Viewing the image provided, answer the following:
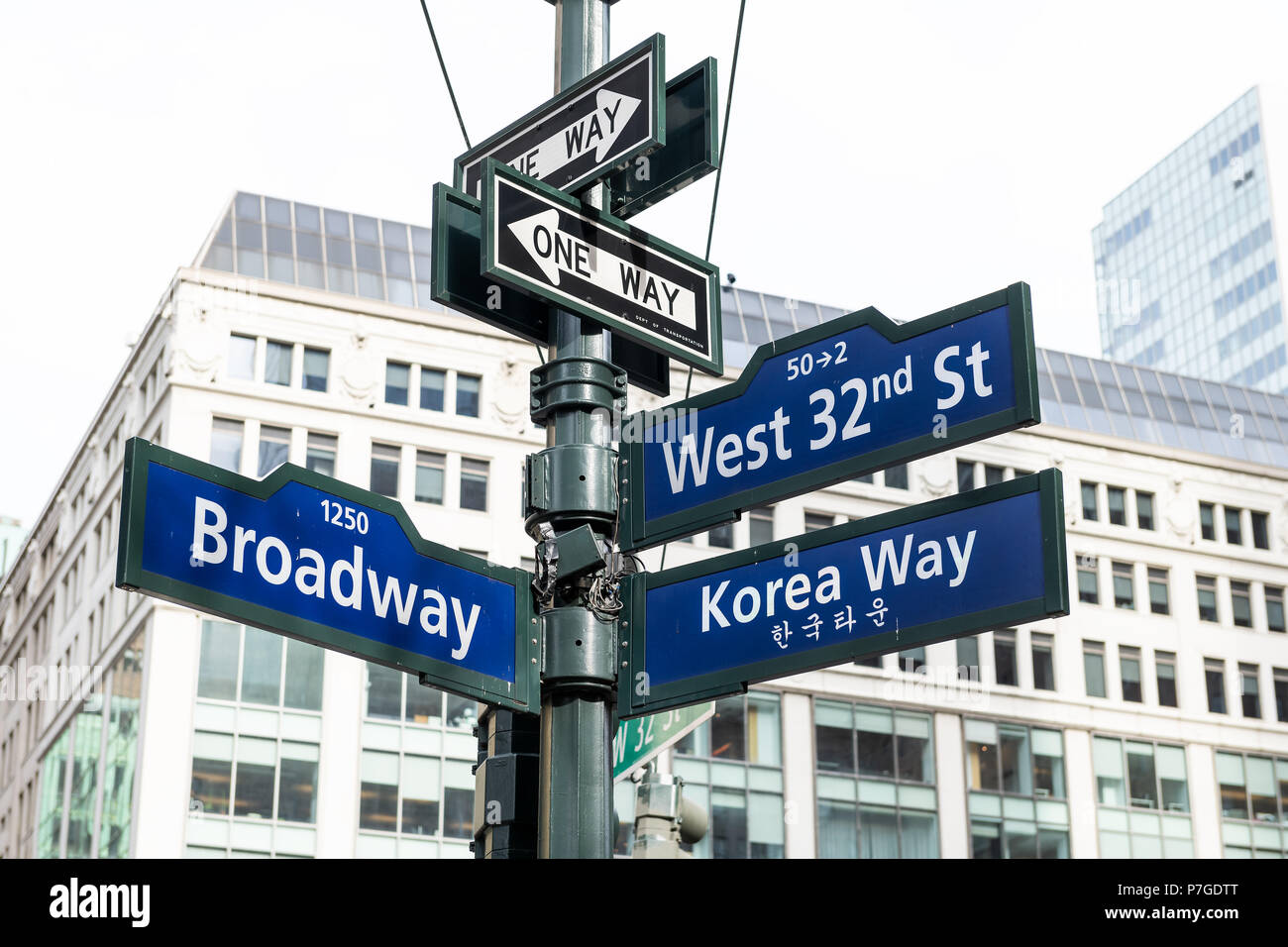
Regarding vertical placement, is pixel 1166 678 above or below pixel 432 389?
below

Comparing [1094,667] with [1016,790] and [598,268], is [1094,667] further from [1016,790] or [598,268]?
[598,268]

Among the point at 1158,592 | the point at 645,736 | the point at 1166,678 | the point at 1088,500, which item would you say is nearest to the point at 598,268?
the point at 645,736

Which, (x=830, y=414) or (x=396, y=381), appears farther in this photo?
(x=396, y=381)

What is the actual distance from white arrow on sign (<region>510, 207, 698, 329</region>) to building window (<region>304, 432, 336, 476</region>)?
43337 mm

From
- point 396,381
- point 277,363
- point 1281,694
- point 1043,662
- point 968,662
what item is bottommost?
point 1281,694

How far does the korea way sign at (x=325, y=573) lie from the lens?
507 centimetres

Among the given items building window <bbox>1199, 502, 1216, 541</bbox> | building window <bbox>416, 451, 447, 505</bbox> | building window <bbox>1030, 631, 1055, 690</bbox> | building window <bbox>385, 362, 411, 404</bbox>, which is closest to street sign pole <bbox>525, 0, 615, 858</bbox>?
building window <bbox>416, 451, 447, 505</bbox>

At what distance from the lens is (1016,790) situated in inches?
2148

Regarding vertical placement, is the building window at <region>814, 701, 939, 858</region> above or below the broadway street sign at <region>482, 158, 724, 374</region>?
above

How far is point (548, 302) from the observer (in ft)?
19.5

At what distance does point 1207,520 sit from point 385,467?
27.3 meters

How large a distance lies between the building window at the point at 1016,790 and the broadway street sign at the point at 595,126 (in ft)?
159

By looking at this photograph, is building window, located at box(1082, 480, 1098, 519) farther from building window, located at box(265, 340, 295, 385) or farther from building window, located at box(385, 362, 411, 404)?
building window, located at box(265, 340, 295, 385)

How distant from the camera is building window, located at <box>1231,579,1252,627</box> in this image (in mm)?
59875
